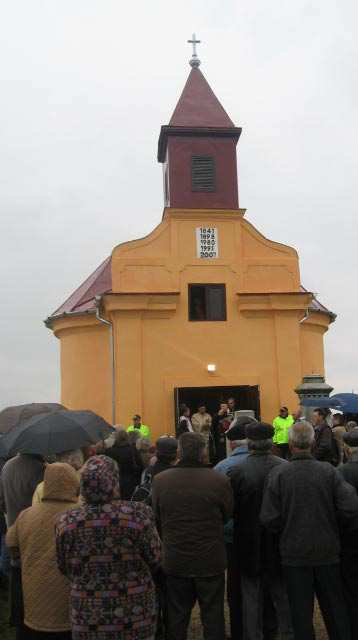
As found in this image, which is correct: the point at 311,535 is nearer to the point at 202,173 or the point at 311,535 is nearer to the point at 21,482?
the point at 21,482

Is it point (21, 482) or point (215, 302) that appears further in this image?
point (215, 302)

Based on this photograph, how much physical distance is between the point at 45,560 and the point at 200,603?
1.60 meters

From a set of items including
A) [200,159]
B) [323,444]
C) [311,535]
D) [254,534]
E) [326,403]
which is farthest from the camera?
[200,159]

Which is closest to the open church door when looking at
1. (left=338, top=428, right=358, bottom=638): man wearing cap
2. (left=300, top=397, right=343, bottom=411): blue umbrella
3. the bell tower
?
(left=300, top=397, right=343, bottom=411): blue umbrella

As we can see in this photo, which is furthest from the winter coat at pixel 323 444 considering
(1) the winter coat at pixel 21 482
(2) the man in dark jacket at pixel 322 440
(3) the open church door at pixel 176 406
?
(3) the open church door at pixel 176 406

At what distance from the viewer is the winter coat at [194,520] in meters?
5.65

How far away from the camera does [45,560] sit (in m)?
4.88

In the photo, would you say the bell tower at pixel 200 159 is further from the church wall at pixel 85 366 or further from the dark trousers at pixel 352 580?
the dark trousers at pixel 352 580

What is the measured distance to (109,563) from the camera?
13.4ft

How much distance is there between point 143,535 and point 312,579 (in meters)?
2.18

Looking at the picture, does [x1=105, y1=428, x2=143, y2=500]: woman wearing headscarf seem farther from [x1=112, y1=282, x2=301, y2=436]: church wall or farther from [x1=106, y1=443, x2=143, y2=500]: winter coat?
[x1=112, y1=282, x2=301, y2=436]: church wall

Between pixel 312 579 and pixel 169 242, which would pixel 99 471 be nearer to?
pixel 312 579

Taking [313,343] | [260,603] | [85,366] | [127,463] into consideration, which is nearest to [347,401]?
[127,463]

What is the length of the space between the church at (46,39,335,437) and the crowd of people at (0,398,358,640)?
11.6 metres
